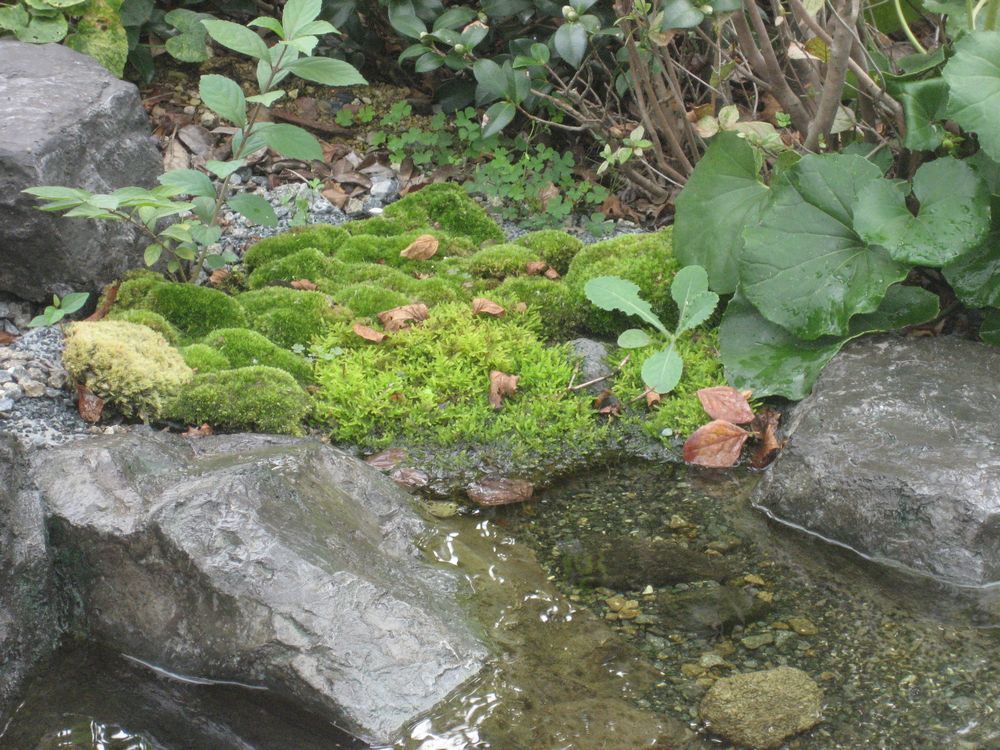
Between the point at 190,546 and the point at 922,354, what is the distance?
8.66 feet

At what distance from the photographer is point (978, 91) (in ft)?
10.9

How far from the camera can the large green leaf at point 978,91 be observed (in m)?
3.32

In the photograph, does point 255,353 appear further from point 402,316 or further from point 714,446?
point 714,446

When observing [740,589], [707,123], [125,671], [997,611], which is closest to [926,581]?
[997,611]

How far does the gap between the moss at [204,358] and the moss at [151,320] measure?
0.40 feet

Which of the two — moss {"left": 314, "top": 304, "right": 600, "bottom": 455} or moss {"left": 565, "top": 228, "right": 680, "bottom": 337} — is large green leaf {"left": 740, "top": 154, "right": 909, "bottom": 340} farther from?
moss {"left": 314, "top": 304, "right": 600, "bottom": 455}

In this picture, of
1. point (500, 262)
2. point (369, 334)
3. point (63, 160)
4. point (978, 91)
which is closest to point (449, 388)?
point (369, 334)

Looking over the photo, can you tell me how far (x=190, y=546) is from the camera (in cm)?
276

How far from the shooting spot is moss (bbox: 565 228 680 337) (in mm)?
4395

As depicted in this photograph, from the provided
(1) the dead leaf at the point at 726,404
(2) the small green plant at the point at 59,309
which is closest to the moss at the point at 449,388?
(1) the dead leaf at the point at 726,404

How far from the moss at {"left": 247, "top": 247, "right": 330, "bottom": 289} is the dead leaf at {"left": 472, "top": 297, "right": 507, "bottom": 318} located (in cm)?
78

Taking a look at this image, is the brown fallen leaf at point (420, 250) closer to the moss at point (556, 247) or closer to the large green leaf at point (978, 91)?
the moss at point (556, 247)

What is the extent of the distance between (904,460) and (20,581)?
2653 mm

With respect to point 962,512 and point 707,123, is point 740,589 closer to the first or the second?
point 962,512
